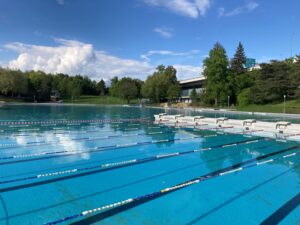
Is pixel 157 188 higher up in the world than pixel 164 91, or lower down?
lower down

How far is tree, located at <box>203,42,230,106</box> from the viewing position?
153ft

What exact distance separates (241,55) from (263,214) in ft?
163

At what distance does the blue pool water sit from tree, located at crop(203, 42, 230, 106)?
3546cm

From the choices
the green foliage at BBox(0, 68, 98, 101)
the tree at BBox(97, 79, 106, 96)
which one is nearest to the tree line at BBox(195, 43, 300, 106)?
the green foliage at BBox(0, 68, 98, 101)

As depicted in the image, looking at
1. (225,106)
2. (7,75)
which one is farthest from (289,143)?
(7,75)

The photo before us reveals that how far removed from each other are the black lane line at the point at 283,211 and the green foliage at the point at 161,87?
176 feet

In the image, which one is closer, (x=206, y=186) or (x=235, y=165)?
(x=206, y=186)

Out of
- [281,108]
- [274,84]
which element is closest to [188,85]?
[274,84]

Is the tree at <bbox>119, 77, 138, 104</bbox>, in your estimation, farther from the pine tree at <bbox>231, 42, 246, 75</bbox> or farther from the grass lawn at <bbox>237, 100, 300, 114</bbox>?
the grass lawn at <bbox>237, 100, 300, 114</bbox>

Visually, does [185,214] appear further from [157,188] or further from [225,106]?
[225,106]

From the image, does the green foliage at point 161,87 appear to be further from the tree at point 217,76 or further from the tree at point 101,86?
the tree at point 101,86

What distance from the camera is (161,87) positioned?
62281 mm

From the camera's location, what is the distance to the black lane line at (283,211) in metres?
4.85

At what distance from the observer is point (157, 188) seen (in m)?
6.45
